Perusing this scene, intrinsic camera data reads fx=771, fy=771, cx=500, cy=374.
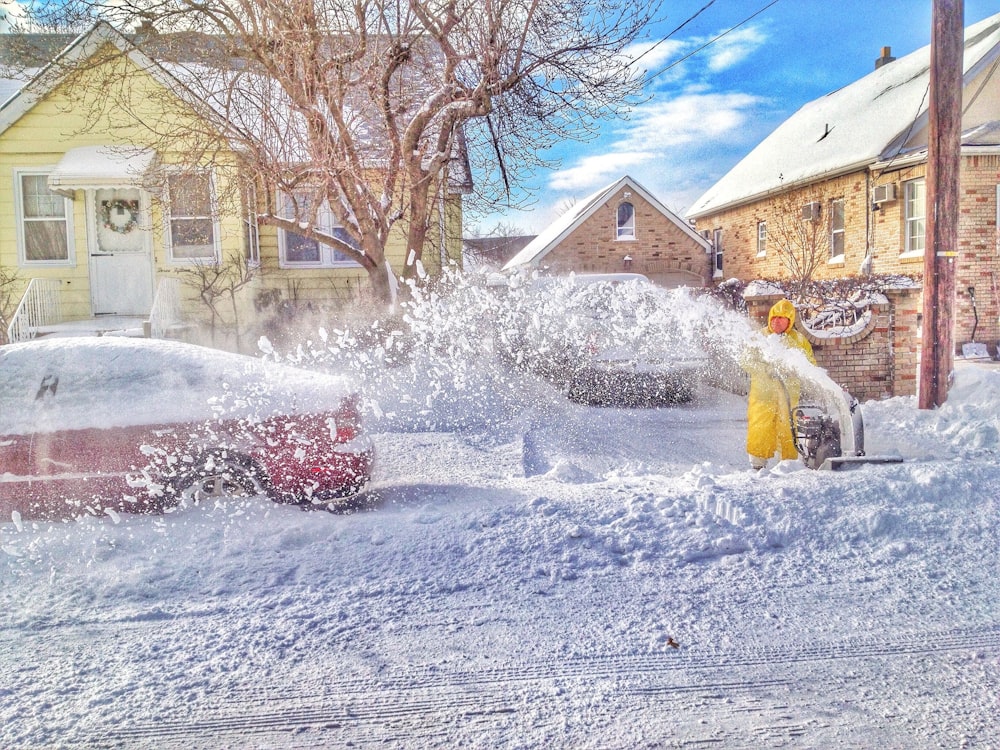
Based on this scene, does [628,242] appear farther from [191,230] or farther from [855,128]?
[191,230]

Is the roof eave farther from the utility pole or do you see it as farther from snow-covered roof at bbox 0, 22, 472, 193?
the utility pole

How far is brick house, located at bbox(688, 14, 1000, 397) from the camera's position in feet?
33.7

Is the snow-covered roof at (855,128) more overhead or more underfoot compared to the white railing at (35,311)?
more overhead

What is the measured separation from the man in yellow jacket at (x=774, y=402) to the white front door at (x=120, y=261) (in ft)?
37.5

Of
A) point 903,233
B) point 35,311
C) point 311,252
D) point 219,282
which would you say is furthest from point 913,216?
point 35,311

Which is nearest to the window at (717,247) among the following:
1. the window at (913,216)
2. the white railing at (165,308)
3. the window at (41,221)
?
the window at (913,216)

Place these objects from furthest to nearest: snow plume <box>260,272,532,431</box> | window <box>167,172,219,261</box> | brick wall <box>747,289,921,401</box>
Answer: window <box>167,172,219,261</box>
brick wall <box>747,289,921,401</box>
snow plume <box>260,272,532,431</box>

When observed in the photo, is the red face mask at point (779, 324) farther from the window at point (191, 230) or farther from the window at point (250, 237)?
the window at point (191, 230)

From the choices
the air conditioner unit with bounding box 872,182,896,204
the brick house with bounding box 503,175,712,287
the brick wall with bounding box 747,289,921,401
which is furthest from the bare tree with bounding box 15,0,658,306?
the brick house with bounding box 503,175,712,287

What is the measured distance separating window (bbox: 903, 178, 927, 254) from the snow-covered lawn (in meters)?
13.9

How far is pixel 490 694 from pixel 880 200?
748 inches

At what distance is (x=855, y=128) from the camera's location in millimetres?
21719

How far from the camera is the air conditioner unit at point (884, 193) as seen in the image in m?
18.5

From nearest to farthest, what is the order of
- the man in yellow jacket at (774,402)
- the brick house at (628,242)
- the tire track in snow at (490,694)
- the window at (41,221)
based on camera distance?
the tire track in snow at (490,694) → the man in yellow jacket at (774,402) → the window at (41,221) → the brick house at (628,242)
